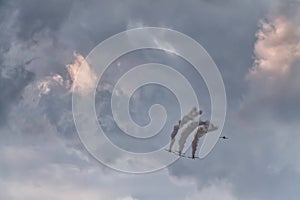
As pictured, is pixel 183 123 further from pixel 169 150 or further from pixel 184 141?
pixel 169 150

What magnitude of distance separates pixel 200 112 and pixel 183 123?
28.5 feet

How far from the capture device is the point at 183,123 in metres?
180

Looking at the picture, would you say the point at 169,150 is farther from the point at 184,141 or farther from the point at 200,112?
the point at 200,112

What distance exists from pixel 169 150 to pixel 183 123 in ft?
72.7

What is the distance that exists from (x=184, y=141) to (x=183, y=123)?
373 inches

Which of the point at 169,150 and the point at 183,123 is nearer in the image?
the point at 183,123

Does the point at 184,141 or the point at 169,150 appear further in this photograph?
the point at 169,150

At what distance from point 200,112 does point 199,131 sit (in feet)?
40.3

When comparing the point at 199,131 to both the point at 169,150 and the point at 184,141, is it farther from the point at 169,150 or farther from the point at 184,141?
the point at 169,150

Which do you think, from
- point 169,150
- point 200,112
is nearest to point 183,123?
point 200,112

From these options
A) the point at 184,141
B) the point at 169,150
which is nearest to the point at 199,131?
the point at 184,141

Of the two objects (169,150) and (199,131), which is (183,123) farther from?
(169,150)

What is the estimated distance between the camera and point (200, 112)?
577 ft

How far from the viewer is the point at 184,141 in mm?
185250
